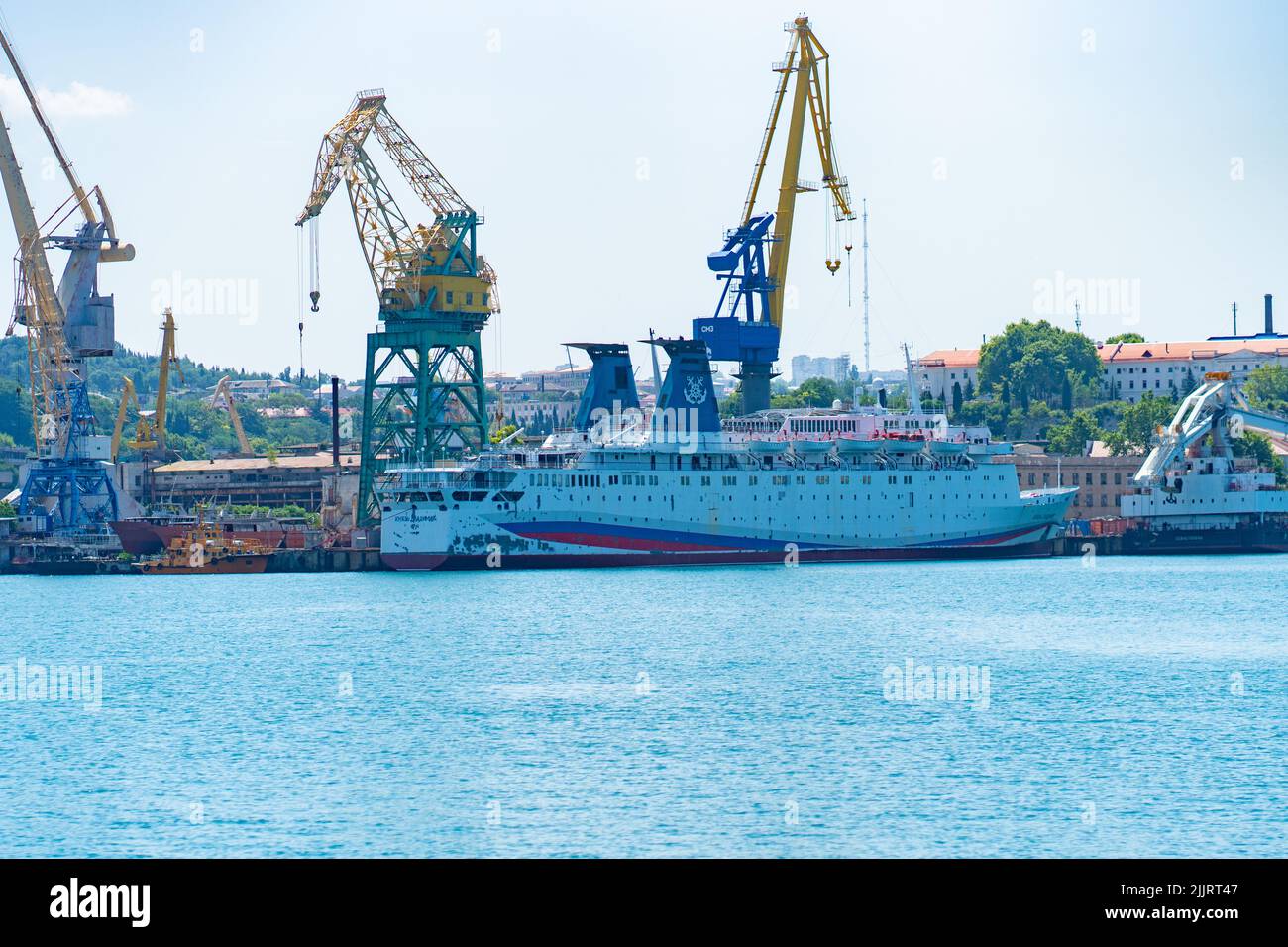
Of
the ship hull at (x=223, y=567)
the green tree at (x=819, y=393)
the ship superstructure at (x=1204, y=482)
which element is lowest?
the ship hull at (x=223, y=567)

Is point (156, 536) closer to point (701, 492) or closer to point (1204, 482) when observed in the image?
point (701, 492)

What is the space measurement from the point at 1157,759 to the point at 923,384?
118 meters

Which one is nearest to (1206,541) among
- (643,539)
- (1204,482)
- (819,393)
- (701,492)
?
(1204,482)

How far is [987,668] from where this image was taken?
3678 centimetres

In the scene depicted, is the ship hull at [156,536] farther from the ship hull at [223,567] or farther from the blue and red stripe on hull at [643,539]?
the blue and red stripe on hull at [643,539]

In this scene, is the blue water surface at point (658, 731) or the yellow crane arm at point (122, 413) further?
the yellow crane arm at point (122, 413)

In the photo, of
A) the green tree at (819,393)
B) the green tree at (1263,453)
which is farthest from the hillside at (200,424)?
the green tree at (1263,453)

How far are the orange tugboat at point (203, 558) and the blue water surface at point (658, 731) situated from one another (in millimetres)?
21691

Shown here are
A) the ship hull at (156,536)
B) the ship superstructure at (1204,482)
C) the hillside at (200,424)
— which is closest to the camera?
the ship hull at (156,536)

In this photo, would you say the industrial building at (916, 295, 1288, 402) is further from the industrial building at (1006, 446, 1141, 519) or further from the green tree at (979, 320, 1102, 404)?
the industrial building at (1006, 446, 1141, 519)

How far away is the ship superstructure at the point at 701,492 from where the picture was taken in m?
70.8

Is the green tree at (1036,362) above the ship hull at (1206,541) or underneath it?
above

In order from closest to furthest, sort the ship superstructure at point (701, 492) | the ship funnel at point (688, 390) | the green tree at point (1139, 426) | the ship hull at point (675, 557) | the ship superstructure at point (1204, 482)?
the ship hull at point (675, 557), the ship superstructure at point (701, 492), the ship funnel at point (688, 390), the ship superstructure at point (1204, 482), the green tree at point (1139, 426)
